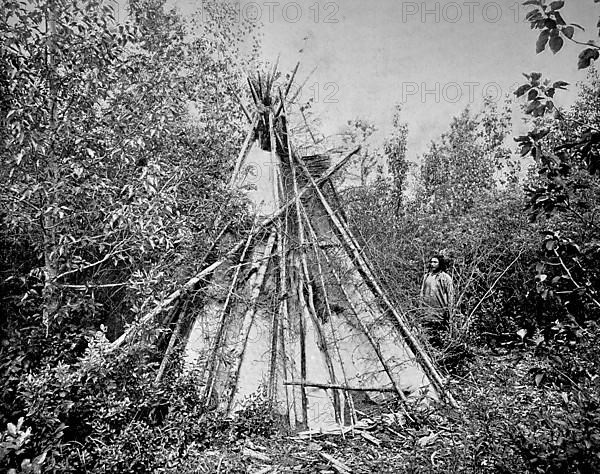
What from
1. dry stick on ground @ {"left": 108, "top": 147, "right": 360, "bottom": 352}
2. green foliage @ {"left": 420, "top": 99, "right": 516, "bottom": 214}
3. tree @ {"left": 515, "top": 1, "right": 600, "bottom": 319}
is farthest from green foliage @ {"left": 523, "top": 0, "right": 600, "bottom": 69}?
green foliage @ {"left": 420, "top": 99, "right": 516, "bottom": 214}

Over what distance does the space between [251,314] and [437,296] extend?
108 inches

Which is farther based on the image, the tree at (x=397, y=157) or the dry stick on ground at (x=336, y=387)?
the tree at (x=397, y=157)

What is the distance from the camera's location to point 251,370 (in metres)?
4.32

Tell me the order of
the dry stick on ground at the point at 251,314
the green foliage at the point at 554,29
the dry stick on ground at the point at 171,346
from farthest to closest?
the dry stick on ground at the point at 251,314 → the dry stick on ground at the point at 171,346 → the green foliage at the point at 554,29

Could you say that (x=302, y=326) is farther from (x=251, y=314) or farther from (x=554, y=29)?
(x=554, y=29)

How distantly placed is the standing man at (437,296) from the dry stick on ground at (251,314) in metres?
2.20

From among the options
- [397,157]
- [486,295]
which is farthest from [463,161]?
[486,295]

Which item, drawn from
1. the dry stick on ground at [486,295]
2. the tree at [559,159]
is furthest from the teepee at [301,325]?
the tree at [559,159]

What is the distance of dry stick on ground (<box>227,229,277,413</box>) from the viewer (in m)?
4.10

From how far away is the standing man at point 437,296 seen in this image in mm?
5875

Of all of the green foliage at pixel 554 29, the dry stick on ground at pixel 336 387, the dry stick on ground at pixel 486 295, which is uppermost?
the green foliage at pixel 554 29

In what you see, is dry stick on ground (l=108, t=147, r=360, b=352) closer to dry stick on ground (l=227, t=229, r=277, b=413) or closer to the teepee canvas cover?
the teepee canvas cover

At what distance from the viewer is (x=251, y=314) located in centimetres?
438

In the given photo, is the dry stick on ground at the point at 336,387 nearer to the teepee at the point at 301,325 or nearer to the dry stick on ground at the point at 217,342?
the teepee at the point at 301,325
